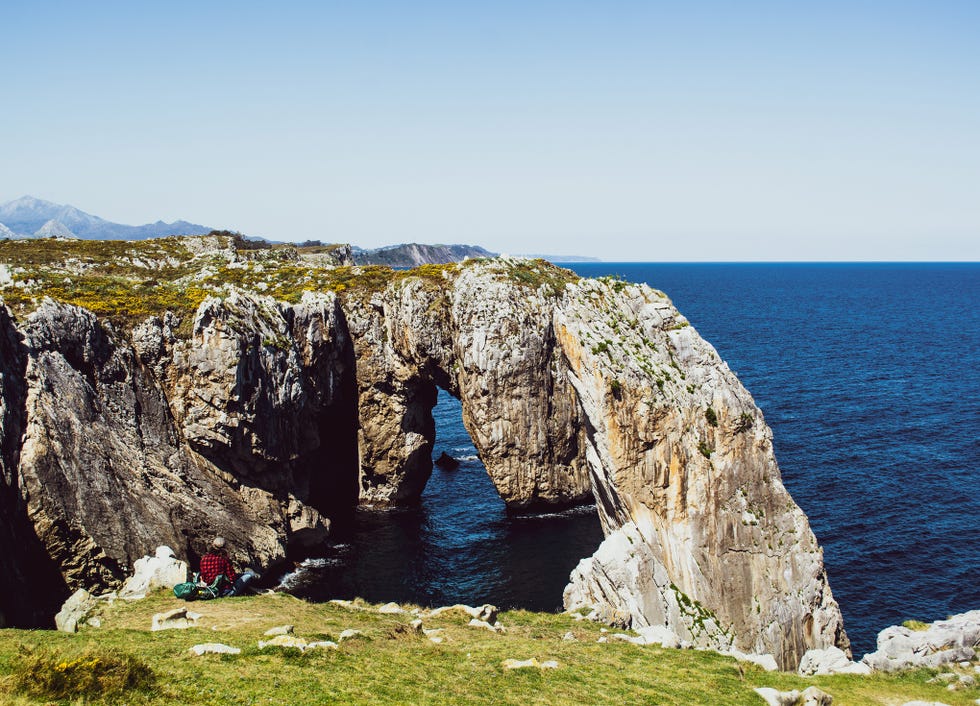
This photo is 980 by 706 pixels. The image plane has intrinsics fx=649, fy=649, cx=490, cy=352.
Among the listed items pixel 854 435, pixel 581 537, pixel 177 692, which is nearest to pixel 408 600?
pixel 581 537

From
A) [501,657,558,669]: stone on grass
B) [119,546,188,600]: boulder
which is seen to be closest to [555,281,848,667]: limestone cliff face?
[501,657,558,669]: stone on grass

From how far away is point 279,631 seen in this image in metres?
23.6

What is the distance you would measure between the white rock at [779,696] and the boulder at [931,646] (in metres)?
8.55

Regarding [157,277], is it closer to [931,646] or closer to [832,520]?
[931,646]

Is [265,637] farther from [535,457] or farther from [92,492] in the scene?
[535,457]

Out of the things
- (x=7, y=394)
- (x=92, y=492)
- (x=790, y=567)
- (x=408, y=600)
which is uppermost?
(x=7, y=394)

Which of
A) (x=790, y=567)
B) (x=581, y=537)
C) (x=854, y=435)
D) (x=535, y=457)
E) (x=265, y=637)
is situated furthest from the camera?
(x=854, y=435)

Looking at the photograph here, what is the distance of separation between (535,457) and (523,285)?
16.0 metres

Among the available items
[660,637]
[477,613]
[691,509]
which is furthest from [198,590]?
[691,509]

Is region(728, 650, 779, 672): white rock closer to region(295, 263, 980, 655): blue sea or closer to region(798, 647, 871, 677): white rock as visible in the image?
region(798, 647, 871, 677): white rock

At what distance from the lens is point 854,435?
2881 inches

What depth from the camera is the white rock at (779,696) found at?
22.9m

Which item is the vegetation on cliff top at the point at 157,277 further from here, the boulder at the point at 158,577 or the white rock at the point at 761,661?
the white rock at the point at 761,661

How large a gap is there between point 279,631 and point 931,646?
28826 mm
